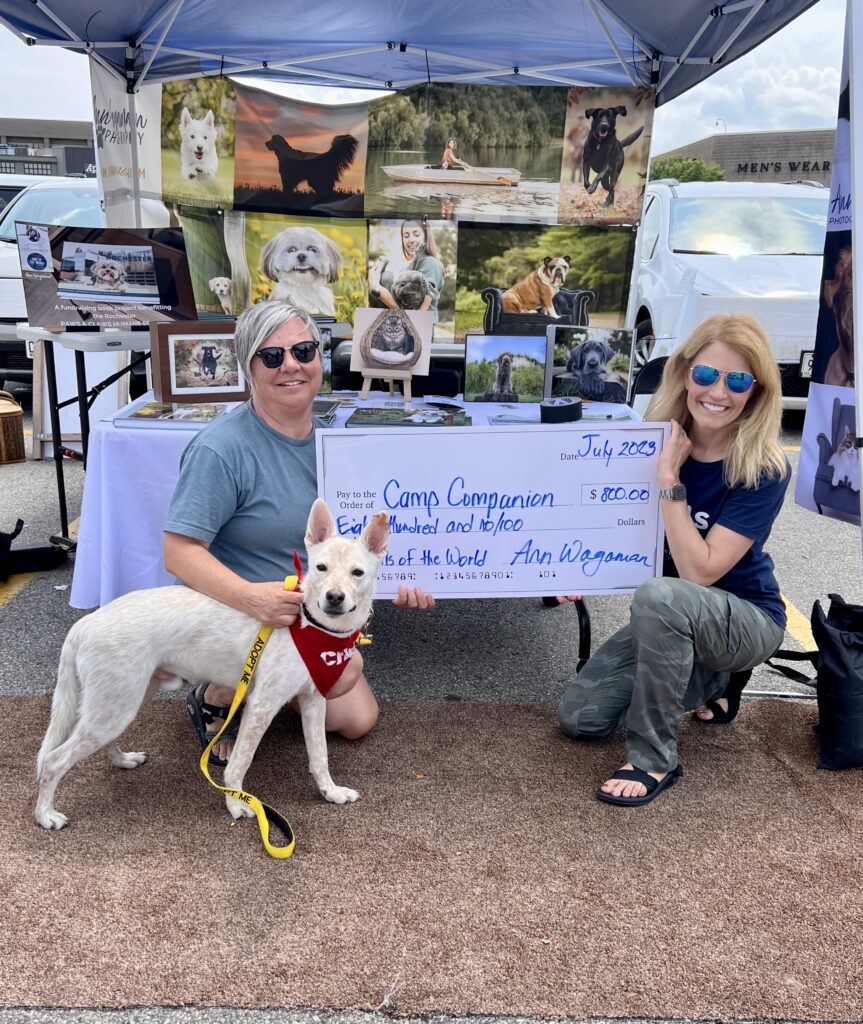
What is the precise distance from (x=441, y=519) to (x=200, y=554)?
0.86m

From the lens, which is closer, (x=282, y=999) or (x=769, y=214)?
(x=282, y=999)

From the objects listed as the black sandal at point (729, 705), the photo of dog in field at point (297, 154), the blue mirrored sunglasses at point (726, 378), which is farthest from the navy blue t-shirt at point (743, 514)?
the photo of dog in field at point (297, 154)

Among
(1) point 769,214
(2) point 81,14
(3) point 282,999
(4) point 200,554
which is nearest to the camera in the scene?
(3) point 282,999

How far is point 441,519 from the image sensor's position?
2.93 meters

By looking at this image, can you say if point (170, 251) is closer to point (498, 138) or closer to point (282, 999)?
point (498, 138)

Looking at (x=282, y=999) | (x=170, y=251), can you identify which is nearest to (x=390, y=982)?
(x=282, y=999)

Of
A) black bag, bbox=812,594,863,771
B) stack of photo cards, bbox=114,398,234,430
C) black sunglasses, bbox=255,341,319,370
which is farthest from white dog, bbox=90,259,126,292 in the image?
black bag, bbox=812,594,863,771

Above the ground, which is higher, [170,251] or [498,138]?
[498,138]

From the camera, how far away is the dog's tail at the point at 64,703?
2322 millimetres

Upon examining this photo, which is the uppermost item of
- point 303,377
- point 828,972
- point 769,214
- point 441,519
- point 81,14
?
point 81,14

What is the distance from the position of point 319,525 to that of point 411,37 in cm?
411

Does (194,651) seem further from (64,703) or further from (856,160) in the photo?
(856,160)

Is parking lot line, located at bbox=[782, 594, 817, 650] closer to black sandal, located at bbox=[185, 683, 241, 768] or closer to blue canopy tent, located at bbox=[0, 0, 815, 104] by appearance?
black sandal, located at bbox=[185, 683, 241, 768]

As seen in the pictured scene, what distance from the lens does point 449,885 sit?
2250 millimetres
